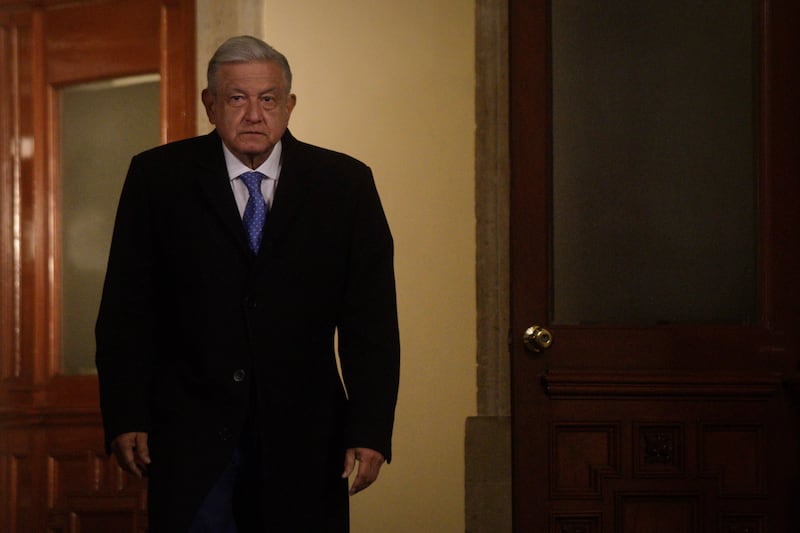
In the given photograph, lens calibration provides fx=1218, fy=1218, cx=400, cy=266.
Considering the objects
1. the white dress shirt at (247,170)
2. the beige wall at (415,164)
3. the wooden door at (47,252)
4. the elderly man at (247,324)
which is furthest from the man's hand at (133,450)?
the wooden door at (47,252)

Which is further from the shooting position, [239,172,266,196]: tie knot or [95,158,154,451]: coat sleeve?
[239,172,266,196]: tie knot

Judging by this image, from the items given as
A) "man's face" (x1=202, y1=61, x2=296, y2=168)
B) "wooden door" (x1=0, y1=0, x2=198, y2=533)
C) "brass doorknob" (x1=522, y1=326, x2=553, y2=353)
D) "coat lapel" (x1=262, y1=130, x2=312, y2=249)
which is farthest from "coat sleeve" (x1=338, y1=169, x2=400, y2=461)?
"wooden door" (x1=0, y1=0, x2=198, y2=533)

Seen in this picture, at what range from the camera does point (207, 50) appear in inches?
166

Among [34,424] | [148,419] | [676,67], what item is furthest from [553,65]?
[34,424]

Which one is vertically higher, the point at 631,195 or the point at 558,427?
the point at 631,195

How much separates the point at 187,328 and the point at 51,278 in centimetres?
267

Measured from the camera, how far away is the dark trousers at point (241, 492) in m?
2.37

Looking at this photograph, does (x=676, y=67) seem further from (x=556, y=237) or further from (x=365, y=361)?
(x=365, y=361)

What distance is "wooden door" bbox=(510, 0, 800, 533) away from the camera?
12.6 feet

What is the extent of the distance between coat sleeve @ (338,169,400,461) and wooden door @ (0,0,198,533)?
2417 millimetres

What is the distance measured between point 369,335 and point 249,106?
0.53 m

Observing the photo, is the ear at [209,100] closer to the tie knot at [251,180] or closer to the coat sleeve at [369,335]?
the tie knot at [251,180]

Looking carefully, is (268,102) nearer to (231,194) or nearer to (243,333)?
(231,194)

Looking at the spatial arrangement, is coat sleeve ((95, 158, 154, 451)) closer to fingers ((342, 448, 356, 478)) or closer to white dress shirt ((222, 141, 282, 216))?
white dress shirt ((222, 141, 282, 216))
